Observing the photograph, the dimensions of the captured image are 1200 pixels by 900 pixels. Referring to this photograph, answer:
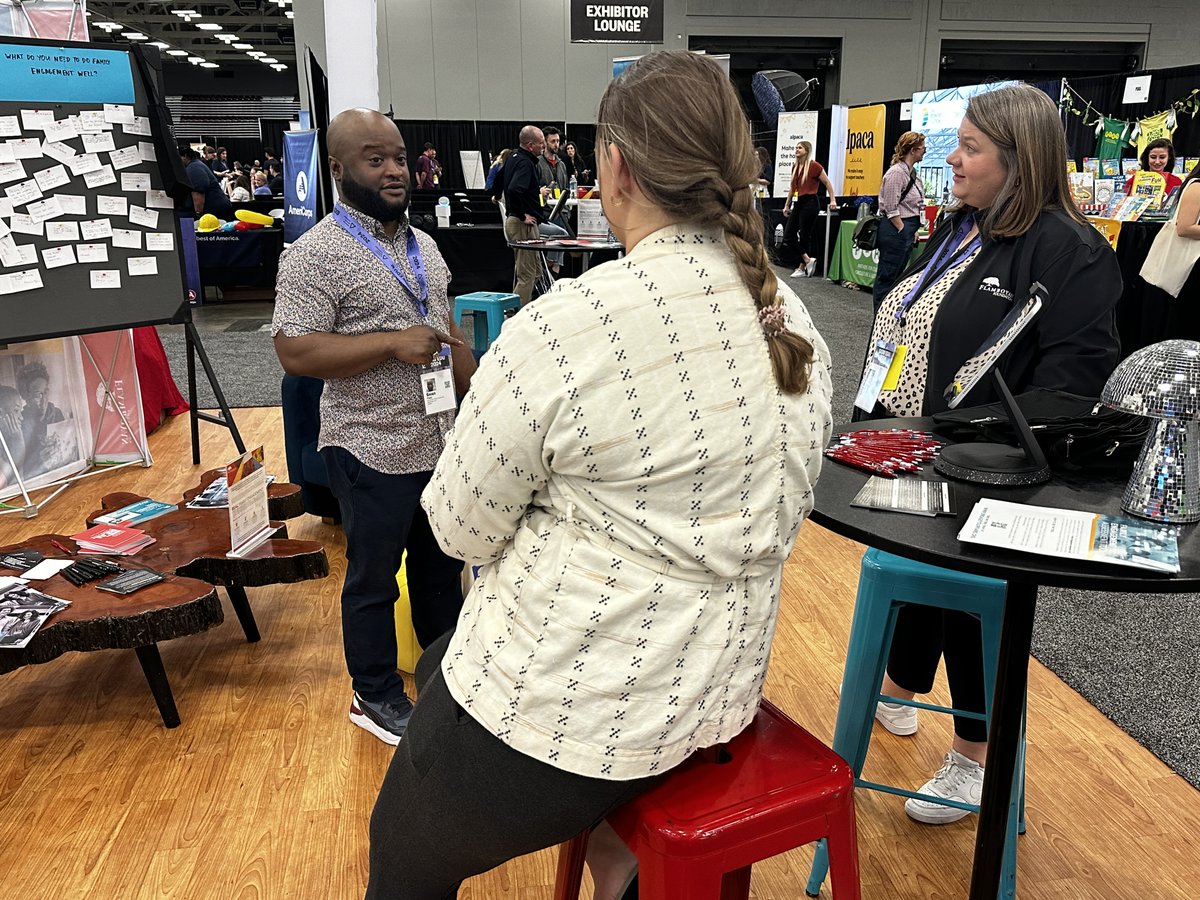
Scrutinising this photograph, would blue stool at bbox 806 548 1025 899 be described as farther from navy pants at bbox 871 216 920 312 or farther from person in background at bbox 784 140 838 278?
person in background at bbox 784 140 838 278

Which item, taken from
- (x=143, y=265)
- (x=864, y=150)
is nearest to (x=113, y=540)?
(x=143, y=265)

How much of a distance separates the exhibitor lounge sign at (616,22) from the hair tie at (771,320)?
34.5 feet

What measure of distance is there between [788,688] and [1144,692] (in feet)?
3.03

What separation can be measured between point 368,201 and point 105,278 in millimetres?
2356

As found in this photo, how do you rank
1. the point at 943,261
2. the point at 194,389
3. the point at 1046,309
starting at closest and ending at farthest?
the point at 1046,309, the point at 943,261, the point at 194,389

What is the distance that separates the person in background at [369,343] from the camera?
1934 mm

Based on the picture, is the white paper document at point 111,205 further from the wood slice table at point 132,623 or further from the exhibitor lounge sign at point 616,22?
the exhibitor lounge sign at point 616,22

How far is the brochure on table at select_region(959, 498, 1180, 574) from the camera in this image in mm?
1090

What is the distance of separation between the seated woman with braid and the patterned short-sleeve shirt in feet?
3.18

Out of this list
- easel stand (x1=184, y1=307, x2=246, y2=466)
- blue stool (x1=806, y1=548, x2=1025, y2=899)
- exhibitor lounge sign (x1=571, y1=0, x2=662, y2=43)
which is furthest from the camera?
exhibitor lounge sign (x1=571, y1=0, x2=662, y2=43)

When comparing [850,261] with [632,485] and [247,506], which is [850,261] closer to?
[247,506]

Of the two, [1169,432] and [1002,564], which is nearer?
[1002,564]

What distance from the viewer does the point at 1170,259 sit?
553 centimetres

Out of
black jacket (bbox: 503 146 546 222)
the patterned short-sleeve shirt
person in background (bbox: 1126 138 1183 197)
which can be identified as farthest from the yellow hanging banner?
the patterned short-sleeve shirt
